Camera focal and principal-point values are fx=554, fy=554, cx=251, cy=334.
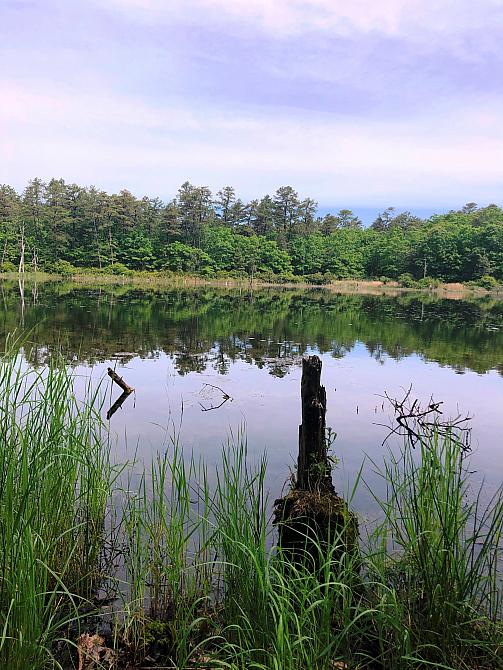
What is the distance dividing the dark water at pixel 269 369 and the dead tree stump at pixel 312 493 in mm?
1140

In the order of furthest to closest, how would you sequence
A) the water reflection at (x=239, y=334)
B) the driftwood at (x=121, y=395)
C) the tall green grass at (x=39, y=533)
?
the water reflection at (x=239, y=334) < the driftwood at (x=121, y=395) < the tall green grass at (x=39, y=533)

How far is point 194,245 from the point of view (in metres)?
70.2

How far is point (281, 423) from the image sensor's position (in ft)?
27.0

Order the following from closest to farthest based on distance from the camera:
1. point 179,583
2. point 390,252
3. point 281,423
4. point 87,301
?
1. point 179,583
2. point 281,423
3. point 87,301
4. point 390,252

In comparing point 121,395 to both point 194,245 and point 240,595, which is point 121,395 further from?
point 194,245

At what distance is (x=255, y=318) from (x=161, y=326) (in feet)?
17.9

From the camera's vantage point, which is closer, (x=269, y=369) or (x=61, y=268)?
(x=269, y=369)

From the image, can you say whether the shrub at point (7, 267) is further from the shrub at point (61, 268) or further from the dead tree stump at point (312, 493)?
the dead tree stump at point (312, 493)

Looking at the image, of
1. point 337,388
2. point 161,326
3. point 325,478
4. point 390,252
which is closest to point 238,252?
point 390,252

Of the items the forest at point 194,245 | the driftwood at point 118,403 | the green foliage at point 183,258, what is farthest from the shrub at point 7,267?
the driftwood at point 118,403

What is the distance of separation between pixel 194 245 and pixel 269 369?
59.2m

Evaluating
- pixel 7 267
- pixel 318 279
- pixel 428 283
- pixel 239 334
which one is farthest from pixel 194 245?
pixel 239 334

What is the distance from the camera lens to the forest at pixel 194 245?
61594mm

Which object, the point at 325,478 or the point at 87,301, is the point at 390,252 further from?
the point at 325,478
